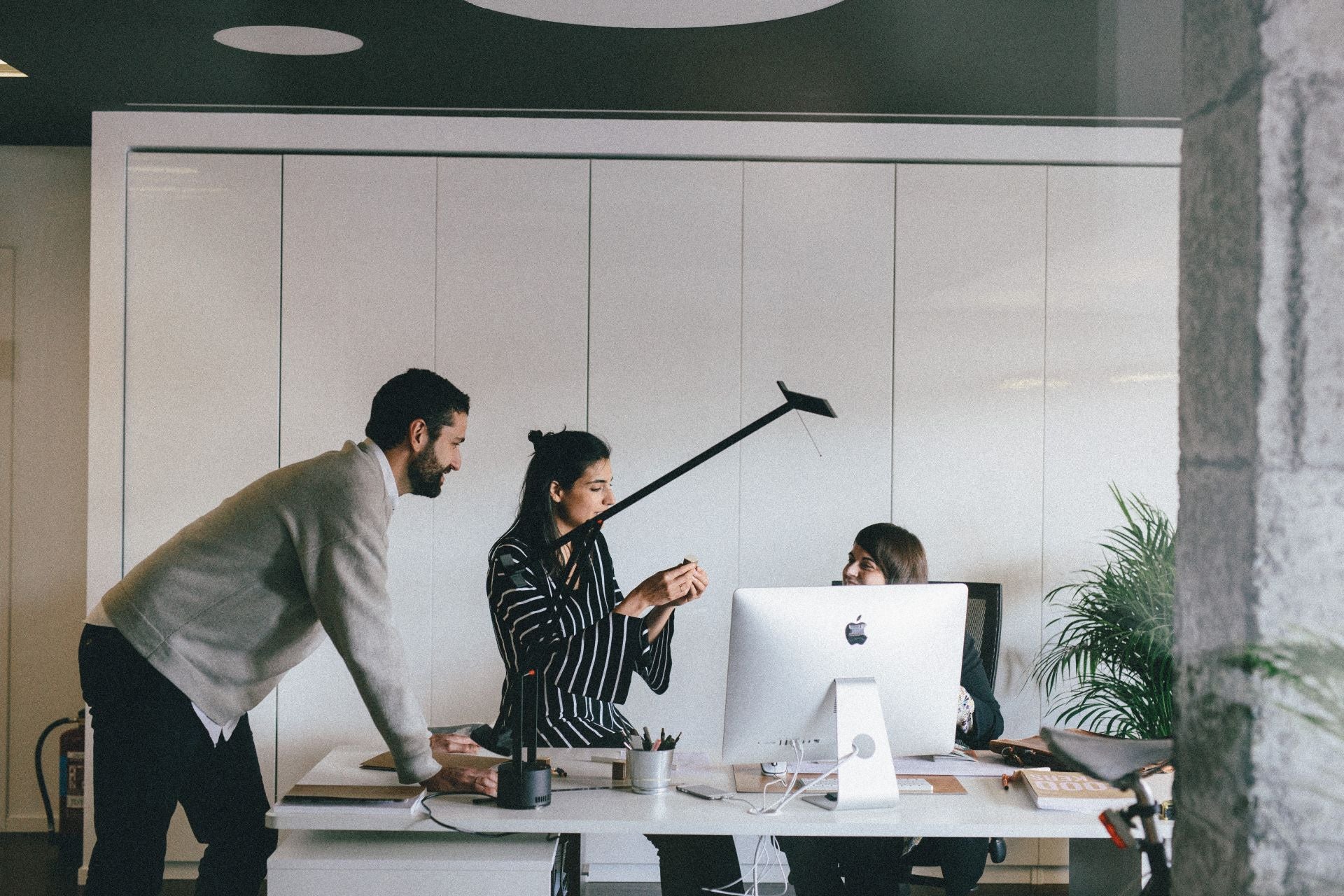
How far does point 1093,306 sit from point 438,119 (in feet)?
8.19

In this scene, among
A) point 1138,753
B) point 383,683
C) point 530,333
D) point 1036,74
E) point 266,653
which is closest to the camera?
point 1138,753

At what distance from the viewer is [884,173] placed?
4164mm

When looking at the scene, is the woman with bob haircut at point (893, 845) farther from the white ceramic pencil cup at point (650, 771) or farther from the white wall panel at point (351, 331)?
the white wall panel at point (351, 331)

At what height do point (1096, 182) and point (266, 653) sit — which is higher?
point (1096, 182)

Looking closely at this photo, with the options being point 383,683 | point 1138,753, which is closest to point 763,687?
point 383,683

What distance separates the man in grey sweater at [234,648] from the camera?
226 cm

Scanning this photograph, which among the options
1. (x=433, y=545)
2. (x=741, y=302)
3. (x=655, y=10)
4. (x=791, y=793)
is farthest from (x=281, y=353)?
(x=791, y=793)

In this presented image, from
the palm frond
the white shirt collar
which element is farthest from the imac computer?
the palm frond

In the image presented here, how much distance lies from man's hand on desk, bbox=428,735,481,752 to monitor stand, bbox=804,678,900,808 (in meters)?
0.84

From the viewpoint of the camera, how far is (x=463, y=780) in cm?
231

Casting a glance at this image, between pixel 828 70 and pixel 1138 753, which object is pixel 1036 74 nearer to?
pixel 828 70

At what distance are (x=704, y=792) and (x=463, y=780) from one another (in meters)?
0.49

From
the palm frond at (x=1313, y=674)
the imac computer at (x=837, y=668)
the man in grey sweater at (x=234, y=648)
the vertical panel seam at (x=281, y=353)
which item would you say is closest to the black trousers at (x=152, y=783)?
the man in grey sweater at (x=234, y=648)

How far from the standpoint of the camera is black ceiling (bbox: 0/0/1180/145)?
318 centimetres
